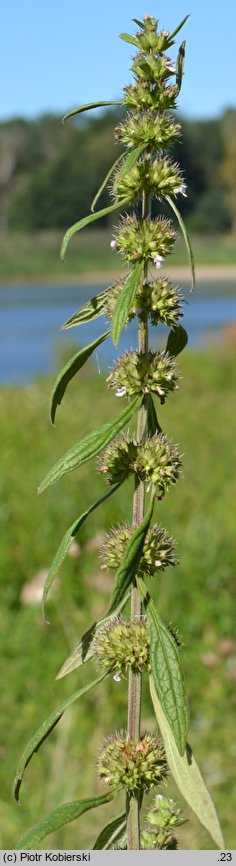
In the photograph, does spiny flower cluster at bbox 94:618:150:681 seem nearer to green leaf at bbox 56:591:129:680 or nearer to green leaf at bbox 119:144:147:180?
green leaf at bbox 56:591:129:680

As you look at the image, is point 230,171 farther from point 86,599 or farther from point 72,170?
point 86,599

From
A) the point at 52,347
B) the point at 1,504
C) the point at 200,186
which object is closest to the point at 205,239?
the point at 200,186

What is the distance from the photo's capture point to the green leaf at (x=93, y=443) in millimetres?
375

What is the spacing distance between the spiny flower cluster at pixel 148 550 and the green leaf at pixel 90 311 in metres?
0.09

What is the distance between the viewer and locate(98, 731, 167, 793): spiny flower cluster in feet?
1.32

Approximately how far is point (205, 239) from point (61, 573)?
22614mm

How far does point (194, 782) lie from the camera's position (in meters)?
0.38

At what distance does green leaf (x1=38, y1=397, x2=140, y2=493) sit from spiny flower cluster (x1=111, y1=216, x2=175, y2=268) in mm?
60

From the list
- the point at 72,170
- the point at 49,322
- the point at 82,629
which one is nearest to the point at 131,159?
the point at 82,629

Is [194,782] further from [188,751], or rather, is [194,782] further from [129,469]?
[129,469]

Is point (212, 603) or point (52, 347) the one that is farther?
point (52, 347)

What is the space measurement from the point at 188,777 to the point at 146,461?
131mm

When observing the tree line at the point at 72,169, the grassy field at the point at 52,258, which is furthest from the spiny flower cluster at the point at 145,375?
the tree line at the point at 72,169

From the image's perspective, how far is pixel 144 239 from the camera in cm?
39
